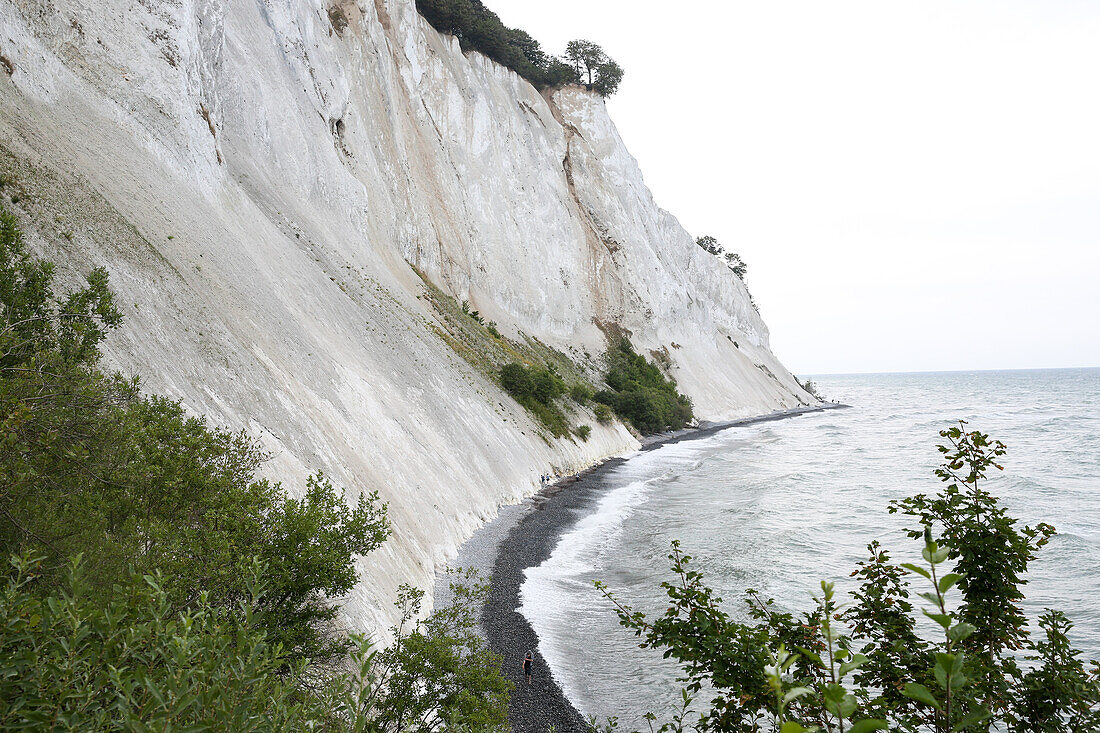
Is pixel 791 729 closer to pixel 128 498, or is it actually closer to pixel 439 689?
pixel 439 689

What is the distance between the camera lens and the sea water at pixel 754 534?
19344 mm

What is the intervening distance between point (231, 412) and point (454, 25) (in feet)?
197

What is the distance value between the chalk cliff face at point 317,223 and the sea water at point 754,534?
5.34 meters

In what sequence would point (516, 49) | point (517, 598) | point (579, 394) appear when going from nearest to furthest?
point (517, 598)
point (579, 394)
point (516, 49)

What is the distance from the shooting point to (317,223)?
36656 millimetres

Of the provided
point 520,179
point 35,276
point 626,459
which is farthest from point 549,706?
point 520,179

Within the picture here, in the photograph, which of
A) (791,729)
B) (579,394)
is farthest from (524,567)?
(579,394)

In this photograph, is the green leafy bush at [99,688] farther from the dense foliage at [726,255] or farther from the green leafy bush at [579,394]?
the dense foliage at [726,255]

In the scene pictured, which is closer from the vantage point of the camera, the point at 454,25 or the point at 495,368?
the point at 495,368

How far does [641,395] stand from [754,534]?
3360 centimetres

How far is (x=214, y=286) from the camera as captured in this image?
22.3 meters

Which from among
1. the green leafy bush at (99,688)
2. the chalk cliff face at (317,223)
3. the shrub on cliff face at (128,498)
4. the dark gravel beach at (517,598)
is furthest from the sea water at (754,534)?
the shrub on cliff face at (128,498)

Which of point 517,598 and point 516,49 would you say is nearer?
point 517,598

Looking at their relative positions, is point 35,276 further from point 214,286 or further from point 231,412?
point 214,286
